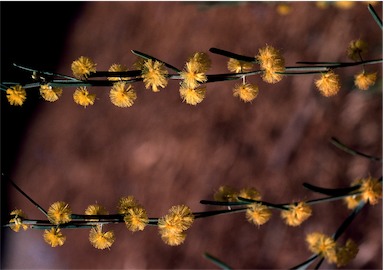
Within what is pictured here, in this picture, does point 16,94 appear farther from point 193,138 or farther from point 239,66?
point 193,138

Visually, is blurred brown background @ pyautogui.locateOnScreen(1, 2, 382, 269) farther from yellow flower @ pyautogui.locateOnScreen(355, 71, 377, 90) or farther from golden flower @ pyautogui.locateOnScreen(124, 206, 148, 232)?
golden flower @ pyautogui.locateOnScreen(124, 206, 148, 232)

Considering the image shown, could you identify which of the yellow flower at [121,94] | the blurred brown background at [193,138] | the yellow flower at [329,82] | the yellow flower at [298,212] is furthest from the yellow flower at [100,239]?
the blurred brown background at [193,138]

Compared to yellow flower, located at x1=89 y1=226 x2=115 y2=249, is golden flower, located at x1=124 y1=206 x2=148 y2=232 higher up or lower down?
higher up

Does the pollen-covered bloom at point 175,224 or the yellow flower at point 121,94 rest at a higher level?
the yellow flower at point 121,94

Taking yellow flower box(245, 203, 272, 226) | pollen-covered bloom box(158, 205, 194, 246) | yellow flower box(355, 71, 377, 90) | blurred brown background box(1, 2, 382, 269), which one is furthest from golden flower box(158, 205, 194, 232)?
blurred brown background box(1, 2, 382, 269)

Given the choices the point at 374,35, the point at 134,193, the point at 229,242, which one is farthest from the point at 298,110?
the point at 134,193

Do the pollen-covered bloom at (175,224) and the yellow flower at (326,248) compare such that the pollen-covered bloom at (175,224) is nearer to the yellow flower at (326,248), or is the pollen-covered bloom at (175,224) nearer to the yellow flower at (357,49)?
the yellow flower at (326,248)
